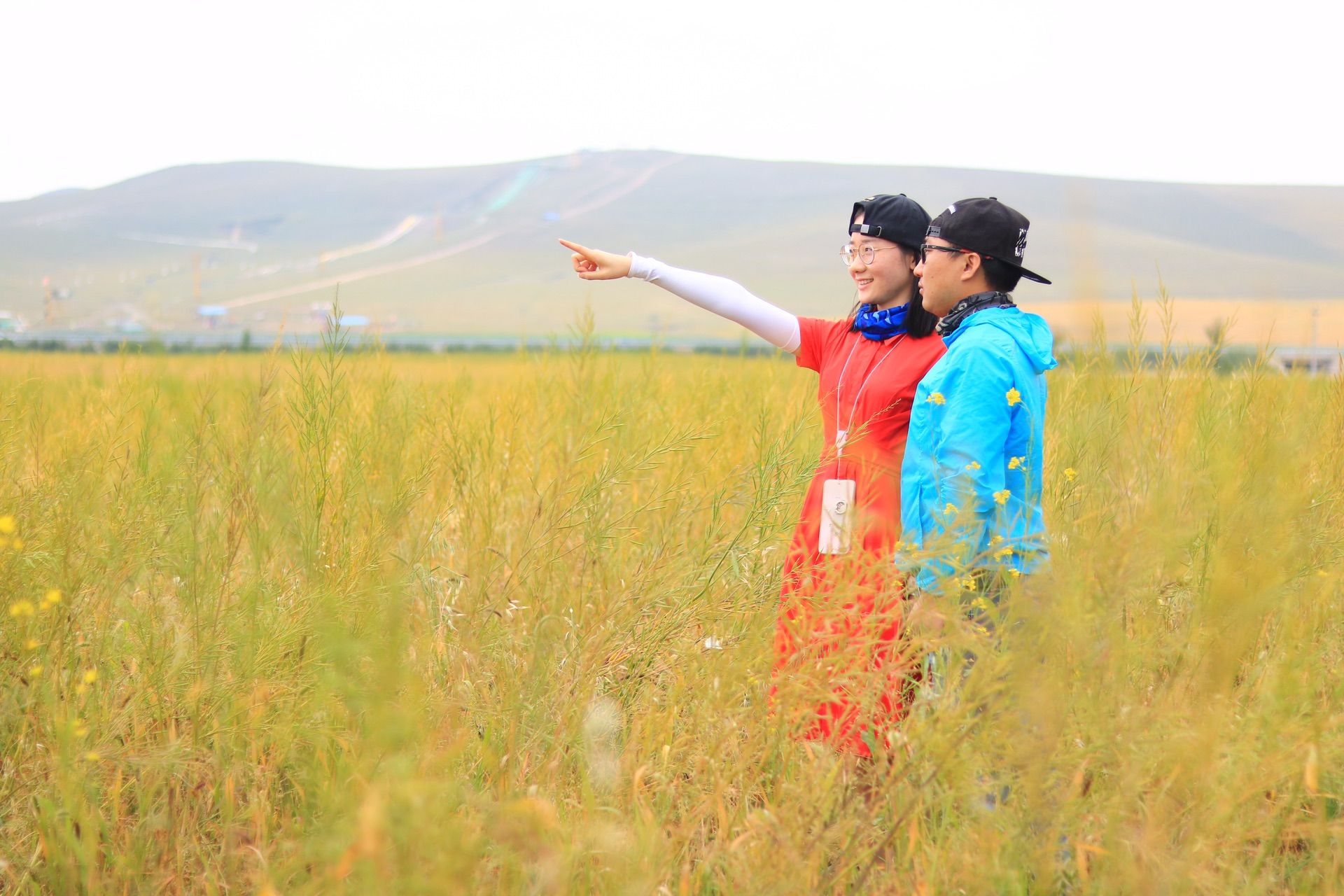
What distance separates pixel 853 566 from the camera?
56.7 inches

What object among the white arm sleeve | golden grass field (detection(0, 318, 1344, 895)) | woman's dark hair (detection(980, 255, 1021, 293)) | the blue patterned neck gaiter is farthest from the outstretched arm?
woman's dark hair (detection(980, 255, 1021, 293))

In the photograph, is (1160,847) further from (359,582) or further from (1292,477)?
(359,582)

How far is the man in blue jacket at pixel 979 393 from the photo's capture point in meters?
1.59

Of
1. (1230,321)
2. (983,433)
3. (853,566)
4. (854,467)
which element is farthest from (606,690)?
(1230,321)

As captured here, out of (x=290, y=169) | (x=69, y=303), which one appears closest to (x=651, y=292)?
(x=69, y=303)

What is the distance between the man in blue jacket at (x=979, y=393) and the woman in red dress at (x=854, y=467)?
0.10 m

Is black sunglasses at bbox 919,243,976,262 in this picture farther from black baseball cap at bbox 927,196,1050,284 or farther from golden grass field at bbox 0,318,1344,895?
golden grass field at bbox 0,318,1344,895

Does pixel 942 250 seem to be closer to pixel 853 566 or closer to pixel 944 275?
pixel 944 275

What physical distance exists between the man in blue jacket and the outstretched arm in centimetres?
41

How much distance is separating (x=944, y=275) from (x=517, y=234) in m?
128

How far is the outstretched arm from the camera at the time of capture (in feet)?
7.43

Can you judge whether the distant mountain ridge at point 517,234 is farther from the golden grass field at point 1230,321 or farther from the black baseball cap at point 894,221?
the black baseball cap at point 894,221

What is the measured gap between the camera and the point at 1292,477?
44.1 inches

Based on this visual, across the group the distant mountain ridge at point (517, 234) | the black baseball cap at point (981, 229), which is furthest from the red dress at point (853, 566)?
the distant mountain ridge at point (517, 234)
